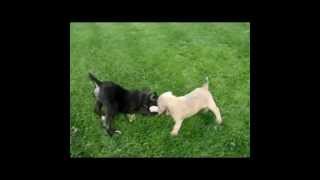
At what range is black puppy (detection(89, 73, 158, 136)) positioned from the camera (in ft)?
26.6

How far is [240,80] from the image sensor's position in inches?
377

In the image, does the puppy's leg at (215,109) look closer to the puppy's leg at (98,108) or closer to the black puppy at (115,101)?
the black puppy at (115,101)

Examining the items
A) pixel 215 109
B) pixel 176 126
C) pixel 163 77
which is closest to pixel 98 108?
pixel 176 126

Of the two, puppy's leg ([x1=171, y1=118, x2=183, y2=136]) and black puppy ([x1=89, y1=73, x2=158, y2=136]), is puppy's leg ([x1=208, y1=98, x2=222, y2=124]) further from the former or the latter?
black puppy ([x1=89, y1=73, x2=158, y2=136])

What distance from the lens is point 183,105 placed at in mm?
8008

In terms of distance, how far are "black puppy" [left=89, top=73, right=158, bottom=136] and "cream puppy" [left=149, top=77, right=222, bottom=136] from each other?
227 millimetres

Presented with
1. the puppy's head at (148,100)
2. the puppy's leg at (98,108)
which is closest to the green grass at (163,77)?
the puppy's leg at (98,108)

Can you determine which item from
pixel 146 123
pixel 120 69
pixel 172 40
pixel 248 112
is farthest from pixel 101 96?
pixel 172 40

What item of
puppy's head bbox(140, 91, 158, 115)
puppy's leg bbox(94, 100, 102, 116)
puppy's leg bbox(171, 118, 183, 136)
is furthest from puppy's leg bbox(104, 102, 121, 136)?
puppy's leg bbox(171, 118, 183, 136)

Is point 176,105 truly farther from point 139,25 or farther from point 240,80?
point 139,25

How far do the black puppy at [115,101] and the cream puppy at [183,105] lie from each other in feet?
0.74

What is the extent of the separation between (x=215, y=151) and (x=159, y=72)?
2.51 metres

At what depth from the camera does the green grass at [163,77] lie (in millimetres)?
7941

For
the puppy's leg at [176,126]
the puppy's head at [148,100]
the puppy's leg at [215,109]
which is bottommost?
the puppy's leg at [176,126]
